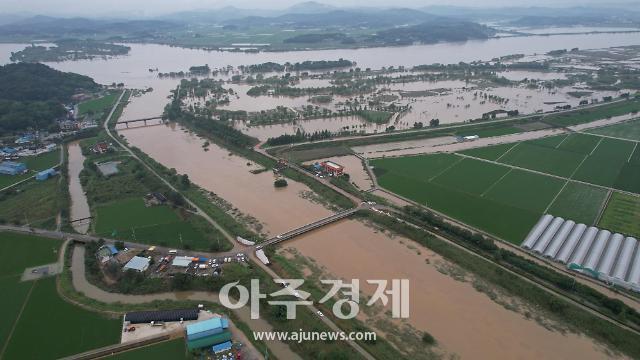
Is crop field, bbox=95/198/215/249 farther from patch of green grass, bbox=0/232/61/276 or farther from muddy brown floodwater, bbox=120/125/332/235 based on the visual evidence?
muddy brown floodwater, bbox=120/125/332/235

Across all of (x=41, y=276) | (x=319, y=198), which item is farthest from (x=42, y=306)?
(x=319, y=198)

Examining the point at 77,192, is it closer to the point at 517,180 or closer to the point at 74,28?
the point at 517,180

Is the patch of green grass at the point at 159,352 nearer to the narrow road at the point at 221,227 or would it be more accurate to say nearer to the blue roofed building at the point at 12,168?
the narrow road at the point at 221,227

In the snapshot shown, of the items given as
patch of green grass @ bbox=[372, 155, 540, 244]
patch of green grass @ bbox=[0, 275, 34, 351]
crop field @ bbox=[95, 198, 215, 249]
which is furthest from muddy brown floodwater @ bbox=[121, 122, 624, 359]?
patch of green grass @ bbox=[0, 275, 34, 351]

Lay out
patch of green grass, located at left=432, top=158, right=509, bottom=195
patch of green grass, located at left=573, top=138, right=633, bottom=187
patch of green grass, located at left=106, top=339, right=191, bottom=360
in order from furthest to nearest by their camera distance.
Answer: patch of green grass, located at left=573, top=138, right=633, bottom=187
patch of green grass, located at left=432, top=158, right=509, bottom=195
patch of green grass, located at left=106, top=339, right=191, bottom=360

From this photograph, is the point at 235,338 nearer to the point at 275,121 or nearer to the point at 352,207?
the point at 352,207

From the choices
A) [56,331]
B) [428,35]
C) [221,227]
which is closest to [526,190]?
[221,227]
